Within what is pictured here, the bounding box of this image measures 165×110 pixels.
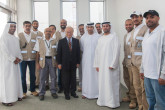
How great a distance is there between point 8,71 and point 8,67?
91 millimetres

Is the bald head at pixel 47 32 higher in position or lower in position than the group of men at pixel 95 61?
higher

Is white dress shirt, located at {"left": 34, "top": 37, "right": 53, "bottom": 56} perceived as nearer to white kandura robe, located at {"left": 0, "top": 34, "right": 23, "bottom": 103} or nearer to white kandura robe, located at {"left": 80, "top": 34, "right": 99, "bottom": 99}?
white kandura robe, located at {"left": 0, "top": 34, "right": 23, "bottom": 103}

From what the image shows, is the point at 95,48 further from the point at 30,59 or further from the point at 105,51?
the point at 30,59

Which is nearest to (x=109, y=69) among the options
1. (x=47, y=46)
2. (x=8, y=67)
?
(x=47, y=46)

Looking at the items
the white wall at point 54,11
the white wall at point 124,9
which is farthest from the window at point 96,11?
the white wall at point 54,11

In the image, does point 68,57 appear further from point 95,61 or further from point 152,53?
point 152,53

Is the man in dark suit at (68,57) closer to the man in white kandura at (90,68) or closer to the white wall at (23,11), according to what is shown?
the man in white kandura at (90,68)

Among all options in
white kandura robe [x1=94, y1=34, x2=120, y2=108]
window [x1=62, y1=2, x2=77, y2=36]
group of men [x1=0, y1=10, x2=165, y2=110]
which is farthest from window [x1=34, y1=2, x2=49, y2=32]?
white kandura robe [x1=94, y1=34, x2=120, y2=108]

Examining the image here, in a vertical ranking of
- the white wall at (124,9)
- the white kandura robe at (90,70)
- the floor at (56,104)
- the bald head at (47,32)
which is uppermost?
the white wall at (124,9)

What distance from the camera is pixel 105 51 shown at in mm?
3467

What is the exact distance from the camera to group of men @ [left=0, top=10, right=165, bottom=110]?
2.33 m

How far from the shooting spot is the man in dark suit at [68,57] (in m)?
3.88

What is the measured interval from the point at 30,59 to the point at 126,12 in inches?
122

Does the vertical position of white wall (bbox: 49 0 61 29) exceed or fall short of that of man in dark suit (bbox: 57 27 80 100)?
it exceeds it
